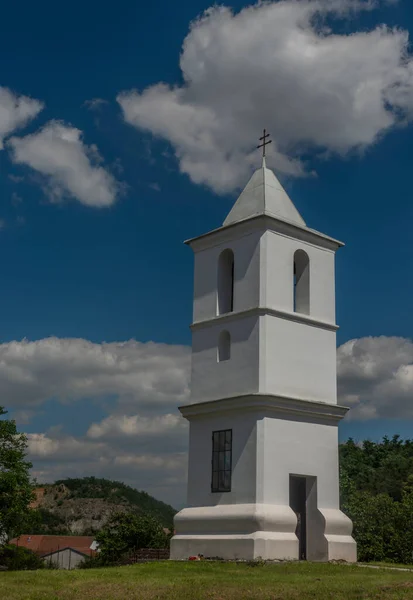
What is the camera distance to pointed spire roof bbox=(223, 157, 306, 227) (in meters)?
23.1

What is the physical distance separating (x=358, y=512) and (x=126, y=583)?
15.5 m

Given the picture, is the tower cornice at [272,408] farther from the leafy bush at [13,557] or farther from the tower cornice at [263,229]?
the leafy bush at [13,557]

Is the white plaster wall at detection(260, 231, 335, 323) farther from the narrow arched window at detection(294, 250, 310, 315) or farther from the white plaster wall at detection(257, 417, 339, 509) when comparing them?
the white plaster wall at detection(257, 417, 339, 509)

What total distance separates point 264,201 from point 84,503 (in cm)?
8566

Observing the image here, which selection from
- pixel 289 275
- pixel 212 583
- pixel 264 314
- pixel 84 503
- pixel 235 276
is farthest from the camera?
pixel 84 503

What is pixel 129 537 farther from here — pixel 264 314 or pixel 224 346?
pixel 264 314

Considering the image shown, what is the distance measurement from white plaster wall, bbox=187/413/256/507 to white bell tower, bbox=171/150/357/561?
0.03 m

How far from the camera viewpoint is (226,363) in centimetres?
2206

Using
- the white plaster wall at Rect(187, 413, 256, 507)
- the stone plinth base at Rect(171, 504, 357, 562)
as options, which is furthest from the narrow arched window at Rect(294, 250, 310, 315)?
the stone plinth base at Rect(171, 504, 357, 562)

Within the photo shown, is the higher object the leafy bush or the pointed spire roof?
the pointed spire roof

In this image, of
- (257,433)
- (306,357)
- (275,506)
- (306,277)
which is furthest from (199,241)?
(275,506)

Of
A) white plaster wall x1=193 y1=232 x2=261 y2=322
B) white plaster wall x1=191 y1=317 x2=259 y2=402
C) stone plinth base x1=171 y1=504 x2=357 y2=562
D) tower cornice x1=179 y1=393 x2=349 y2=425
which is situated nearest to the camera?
stone plinth base x1=171 y1=504 x2=357 y2=562

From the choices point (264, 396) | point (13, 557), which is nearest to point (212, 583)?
point (264, 396)

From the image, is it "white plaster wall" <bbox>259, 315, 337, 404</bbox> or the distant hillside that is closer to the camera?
"white plaster wall" <bbox>259, 315, 337, 404</bbox>
